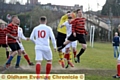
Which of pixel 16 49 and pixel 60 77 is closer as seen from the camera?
pixel 60 77

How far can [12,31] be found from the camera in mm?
11664

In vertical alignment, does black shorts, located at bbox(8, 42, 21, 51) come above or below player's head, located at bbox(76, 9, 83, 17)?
below

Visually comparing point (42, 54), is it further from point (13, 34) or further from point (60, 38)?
point (60, 38)

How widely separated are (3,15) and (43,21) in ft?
274

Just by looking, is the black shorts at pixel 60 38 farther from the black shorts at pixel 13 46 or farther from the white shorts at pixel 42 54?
the white shorts at pixel 42 54

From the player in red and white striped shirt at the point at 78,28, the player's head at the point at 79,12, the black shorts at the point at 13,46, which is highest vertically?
the player's head at the point at 79,12

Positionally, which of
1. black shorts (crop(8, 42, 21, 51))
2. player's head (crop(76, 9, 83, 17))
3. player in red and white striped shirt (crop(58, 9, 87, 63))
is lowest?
black shorts (crop(8, 42, 21, 51))

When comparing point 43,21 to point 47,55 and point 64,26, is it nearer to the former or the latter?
point 47,55

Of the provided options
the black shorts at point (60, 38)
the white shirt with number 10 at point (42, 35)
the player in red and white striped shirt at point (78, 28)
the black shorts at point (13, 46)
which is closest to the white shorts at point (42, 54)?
the white shirt with number 10 at point (42, 35)

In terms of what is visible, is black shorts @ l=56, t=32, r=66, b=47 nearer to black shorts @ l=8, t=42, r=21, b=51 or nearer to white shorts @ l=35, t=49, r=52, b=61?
black shorts @ l=8, t=42, r=21, b=51

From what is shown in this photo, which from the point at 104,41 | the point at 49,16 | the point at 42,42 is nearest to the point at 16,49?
the point at 42,42

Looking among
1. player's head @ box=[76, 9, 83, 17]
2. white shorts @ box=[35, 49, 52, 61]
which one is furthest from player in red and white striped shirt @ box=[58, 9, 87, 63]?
white shorts @ box=[35, 49, 52, 61]

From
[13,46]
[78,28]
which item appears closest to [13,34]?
[13,46]

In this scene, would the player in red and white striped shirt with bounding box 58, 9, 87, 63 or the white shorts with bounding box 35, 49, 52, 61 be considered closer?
the white shorts with bounding box 35, 49, 52, 61
